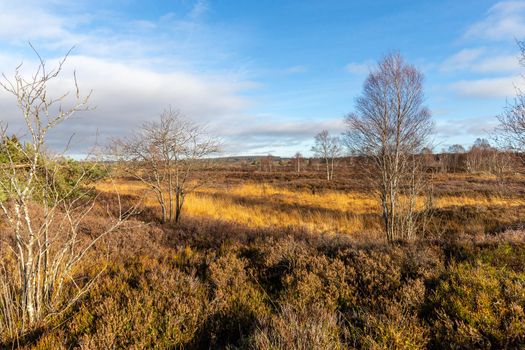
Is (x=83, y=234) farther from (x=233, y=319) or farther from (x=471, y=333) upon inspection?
(x=471, y=333)

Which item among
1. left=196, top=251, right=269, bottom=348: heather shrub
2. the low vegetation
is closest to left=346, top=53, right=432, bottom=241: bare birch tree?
the low vegetation

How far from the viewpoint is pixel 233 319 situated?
329 cm

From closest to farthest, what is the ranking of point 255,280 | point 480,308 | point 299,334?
point 299,334 < point 480,308 < point 255,280

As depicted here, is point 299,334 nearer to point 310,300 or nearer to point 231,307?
point 310,300

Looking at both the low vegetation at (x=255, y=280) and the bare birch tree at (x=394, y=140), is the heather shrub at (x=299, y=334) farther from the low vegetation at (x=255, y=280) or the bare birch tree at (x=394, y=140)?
the bare birch tree at (x=394, y=140)

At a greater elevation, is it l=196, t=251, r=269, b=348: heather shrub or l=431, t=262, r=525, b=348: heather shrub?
l=431, t=262, r=525, b=348: heather shrub

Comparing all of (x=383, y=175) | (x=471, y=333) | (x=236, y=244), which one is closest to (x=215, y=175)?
(x=236, y=244)

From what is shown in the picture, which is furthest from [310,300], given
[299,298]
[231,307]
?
[231,307]

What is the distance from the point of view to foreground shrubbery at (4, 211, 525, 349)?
8.67 ft

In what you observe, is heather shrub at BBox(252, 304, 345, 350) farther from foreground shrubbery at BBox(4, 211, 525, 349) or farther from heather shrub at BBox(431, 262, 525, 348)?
heather shrub at BBox(431, 262, 525, 348)

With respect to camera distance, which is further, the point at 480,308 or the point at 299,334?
the point at 480,308

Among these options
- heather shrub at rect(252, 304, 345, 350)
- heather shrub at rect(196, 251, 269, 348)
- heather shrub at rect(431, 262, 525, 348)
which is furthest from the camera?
heather shrub at rect(196, 251, 269, 348)

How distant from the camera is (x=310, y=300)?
142 inches

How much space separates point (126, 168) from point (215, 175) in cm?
272
